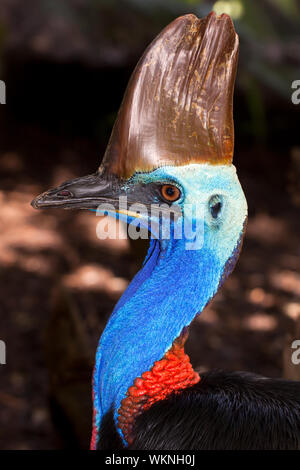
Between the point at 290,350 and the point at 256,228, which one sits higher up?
the point at 256,228

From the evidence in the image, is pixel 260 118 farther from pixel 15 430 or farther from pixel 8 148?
pixel 15 430

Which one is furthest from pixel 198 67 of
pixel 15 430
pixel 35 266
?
pixel 35 266

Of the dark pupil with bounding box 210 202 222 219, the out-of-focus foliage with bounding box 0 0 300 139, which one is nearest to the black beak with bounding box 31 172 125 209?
the dark pupil with bounding box 210 202 222 219

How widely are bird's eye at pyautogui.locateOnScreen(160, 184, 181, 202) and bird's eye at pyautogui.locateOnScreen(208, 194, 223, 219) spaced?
75 mm

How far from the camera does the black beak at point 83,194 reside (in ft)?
4.69

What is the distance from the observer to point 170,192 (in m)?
1.44

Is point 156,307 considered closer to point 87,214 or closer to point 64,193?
point 64,193

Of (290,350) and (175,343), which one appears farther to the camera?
(290,350)

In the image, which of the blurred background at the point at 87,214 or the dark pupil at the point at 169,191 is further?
the blurred background at the point at 87,214

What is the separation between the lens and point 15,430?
110 inches

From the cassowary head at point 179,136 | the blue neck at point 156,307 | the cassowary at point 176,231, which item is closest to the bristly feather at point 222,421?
the cassowary at point 176,231

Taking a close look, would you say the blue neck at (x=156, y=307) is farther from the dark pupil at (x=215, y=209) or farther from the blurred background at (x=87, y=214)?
the blurred background at (x=87, y=214)

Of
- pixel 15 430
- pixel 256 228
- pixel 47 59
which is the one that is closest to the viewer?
pixel 15 430
